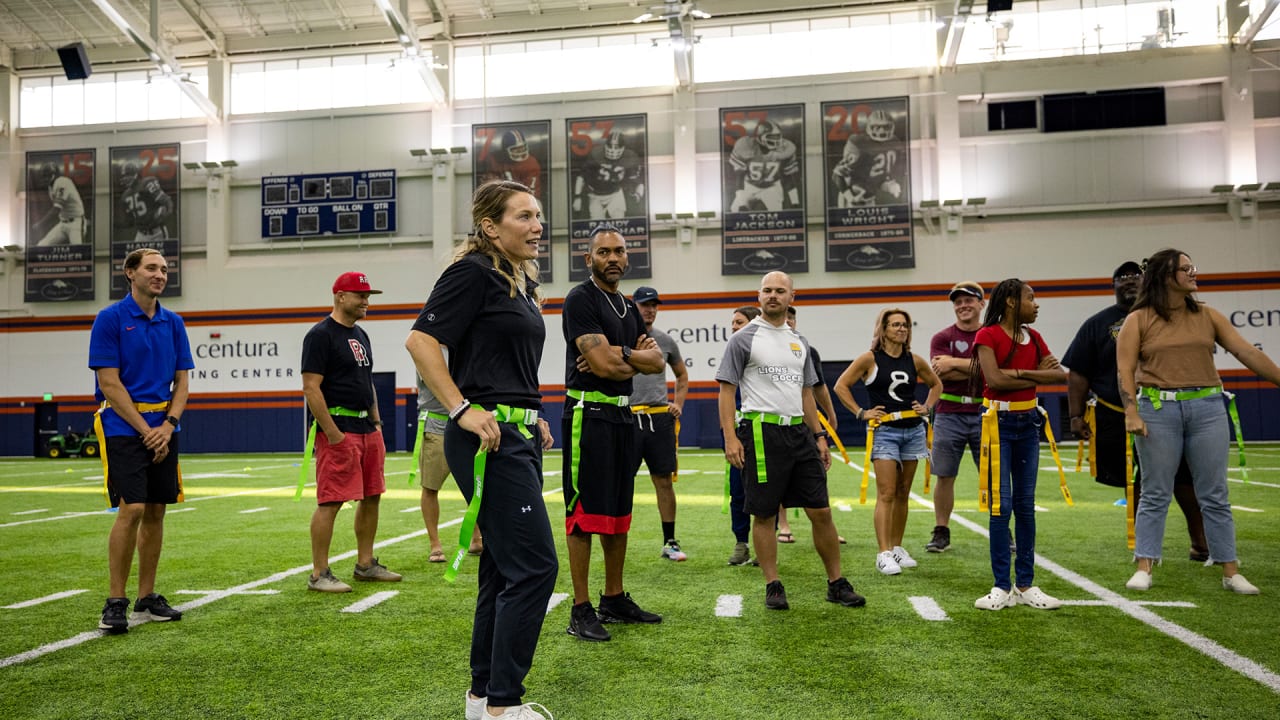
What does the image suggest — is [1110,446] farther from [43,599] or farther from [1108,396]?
[43,599]

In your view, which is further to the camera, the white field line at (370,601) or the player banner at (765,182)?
the player banner at (765,182)

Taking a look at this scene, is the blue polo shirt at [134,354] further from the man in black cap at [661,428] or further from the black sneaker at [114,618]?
the man in black cap at [661,428]

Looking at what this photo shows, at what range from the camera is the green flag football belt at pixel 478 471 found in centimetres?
280

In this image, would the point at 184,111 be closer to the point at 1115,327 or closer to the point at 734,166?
the point at 734,166

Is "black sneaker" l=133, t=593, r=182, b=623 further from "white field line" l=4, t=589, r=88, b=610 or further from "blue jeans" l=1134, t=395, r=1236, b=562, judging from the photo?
"blue jeans" l=1134, t=395, r=1236, b=562

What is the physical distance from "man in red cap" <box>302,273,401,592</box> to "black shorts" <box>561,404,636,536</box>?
1.84 meters

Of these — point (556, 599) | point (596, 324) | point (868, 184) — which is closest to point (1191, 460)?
point (596, 324)

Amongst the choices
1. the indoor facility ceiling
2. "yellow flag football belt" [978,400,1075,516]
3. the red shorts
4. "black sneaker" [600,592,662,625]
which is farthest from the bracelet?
the indoor facility ceiling

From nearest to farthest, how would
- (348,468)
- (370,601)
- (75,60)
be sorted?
(370,601) < (348,468) < (75,60)

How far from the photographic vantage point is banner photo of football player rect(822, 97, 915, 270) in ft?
74.2

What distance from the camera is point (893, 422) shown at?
6297 millimetres

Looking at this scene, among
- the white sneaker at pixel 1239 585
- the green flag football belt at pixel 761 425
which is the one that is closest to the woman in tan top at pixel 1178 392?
the white sneaker at pixel 1239 585

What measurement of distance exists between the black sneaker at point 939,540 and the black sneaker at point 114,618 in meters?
5.59

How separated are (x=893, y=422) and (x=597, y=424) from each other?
275 centimetres
